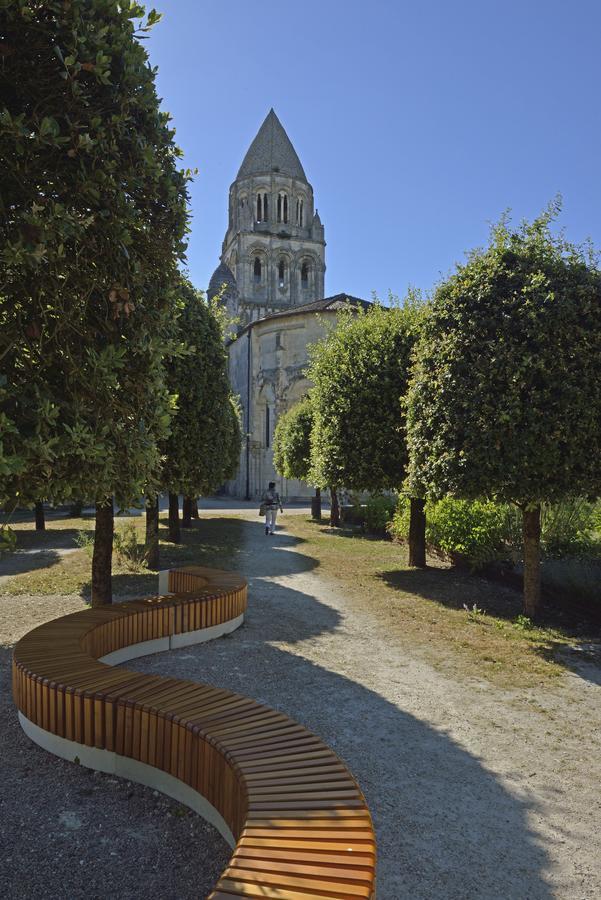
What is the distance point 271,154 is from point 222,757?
67602mm

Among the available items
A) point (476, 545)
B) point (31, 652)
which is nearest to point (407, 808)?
point (31, 652)

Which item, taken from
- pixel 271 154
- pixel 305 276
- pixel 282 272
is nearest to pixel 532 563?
pixel 282 272

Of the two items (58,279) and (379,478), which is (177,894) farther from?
(379,478)

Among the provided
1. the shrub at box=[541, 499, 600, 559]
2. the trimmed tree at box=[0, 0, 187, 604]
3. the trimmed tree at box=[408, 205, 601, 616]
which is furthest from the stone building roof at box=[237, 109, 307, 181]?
the trimmed tree at box=[0, 0, 187, 604]

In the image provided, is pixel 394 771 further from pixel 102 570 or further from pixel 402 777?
pixel 102 570

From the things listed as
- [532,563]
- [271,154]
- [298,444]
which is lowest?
[532,563]

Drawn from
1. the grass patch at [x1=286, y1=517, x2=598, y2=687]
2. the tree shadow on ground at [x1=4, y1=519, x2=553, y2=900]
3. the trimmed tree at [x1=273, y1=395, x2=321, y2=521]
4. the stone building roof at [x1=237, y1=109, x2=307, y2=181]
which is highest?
the stone building roof at [x1=237, y1=109, x2=307, y2=181]

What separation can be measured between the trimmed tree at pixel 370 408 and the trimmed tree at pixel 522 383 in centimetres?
413

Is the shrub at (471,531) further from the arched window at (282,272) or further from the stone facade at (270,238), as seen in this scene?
the arched window at (282,272)

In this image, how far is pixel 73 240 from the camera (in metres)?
3.93

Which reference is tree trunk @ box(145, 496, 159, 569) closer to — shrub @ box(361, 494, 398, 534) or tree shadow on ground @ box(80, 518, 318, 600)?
tree shadow on ground @ box(80, 518, 318, 600)

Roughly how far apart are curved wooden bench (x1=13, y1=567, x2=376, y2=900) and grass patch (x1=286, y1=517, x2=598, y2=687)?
372cm

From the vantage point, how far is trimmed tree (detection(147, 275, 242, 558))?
504 inches

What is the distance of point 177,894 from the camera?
130 inches
